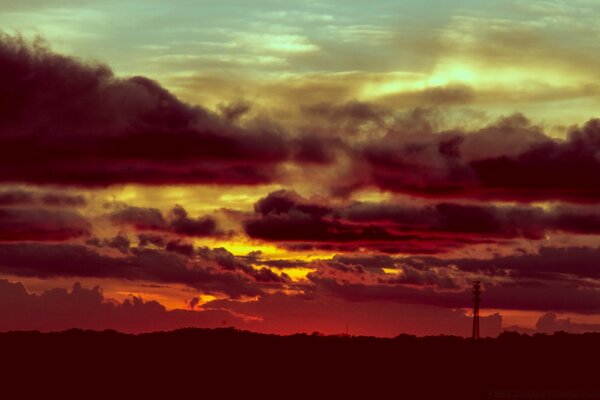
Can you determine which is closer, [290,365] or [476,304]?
[476,304]

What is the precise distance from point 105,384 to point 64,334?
25285mm

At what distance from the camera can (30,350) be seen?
181125 mm

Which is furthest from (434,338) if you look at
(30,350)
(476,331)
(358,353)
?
(30,350)

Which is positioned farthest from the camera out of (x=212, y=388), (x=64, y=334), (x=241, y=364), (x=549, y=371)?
(x=64, y=334)

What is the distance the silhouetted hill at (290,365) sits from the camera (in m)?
156

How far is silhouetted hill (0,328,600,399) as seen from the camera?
15562cm

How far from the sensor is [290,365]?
174500mm

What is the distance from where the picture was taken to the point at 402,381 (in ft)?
533

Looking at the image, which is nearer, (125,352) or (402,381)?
(402,381)

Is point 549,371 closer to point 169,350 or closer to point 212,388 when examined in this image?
point 212,388

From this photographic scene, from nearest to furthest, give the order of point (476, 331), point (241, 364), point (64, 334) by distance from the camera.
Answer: point (476, 331)
point (241, 364)
point (64, 334)

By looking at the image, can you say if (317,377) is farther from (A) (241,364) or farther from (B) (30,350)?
(B) (30,350)

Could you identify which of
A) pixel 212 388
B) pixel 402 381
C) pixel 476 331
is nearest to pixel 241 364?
pixel 212 388

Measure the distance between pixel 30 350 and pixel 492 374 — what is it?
253ft
